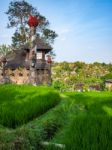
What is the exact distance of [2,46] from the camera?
3631 cm

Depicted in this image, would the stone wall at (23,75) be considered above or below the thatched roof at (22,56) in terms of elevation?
below

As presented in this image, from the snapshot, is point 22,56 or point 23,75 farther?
point 22,56

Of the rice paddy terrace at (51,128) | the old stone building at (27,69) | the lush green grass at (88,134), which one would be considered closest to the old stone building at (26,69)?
the old stone building at (27,69)

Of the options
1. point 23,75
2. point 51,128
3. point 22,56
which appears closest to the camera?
point 51,128

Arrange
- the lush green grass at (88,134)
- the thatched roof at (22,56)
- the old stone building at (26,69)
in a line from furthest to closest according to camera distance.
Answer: the thatched roof at (22,56) < the old stone building at (26,69) < the lush green grass at (88,134)

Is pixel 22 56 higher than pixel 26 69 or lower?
higher

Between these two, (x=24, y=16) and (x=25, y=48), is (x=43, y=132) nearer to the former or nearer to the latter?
(x=25, y=48)

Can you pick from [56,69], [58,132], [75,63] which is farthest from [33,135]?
[75,63]

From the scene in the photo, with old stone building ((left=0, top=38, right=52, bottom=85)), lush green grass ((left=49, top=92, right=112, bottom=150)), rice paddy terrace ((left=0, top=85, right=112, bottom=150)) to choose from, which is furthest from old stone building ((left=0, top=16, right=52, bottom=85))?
lush green grass ((left=49, top=92, right=112, bottom=150))

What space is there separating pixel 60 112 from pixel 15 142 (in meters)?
3.91

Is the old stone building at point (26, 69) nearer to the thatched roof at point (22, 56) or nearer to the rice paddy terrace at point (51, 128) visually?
the thatched roof at point (22, 56)

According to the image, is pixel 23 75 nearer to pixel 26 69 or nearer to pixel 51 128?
pixel 26 69

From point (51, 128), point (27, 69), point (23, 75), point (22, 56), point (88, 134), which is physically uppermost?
point (22, 56)

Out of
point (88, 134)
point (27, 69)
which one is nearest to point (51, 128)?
point (88, 134)
